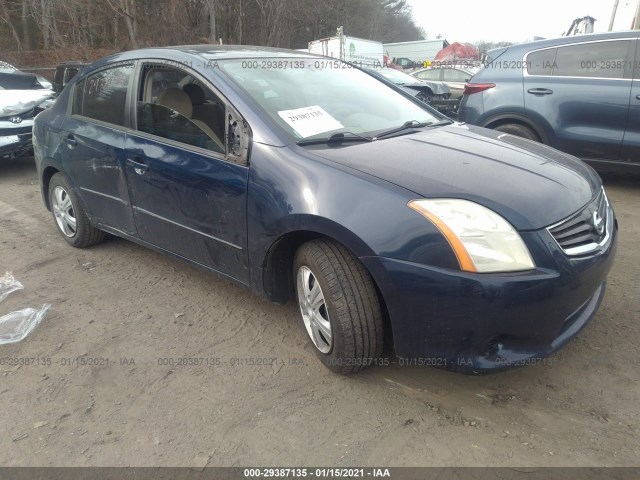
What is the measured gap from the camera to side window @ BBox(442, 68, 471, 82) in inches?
586

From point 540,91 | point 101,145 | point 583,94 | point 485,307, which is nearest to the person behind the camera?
point 485,307

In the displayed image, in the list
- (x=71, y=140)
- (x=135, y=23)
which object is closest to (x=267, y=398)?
(x=71, y=140)

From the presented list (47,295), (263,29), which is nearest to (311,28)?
(263,29)

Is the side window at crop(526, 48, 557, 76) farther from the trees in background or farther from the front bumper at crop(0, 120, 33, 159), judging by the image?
the trees in background

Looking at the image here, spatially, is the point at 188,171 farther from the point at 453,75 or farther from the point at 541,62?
the point at 453,75

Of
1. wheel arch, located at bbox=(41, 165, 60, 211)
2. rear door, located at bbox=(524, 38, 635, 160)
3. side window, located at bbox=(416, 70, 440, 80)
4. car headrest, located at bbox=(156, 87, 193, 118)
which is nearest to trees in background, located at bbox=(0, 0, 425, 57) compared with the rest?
side window, located at bbox=(416, 70, 440, 80)

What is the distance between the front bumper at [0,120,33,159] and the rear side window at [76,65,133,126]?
3570mm

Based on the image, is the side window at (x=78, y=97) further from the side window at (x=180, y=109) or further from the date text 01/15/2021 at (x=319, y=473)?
the date text 01/15/2021 at (x=319, y=473)

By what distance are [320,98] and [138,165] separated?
120 centimetres

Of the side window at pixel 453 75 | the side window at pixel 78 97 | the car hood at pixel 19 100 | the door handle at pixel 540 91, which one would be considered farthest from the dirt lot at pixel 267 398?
the side window at pixel 453 75

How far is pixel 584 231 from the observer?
2244 millimetres

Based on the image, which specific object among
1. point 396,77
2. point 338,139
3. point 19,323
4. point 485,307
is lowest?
point 19,323

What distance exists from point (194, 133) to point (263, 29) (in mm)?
25932

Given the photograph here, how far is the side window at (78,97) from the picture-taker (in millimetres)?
3848
